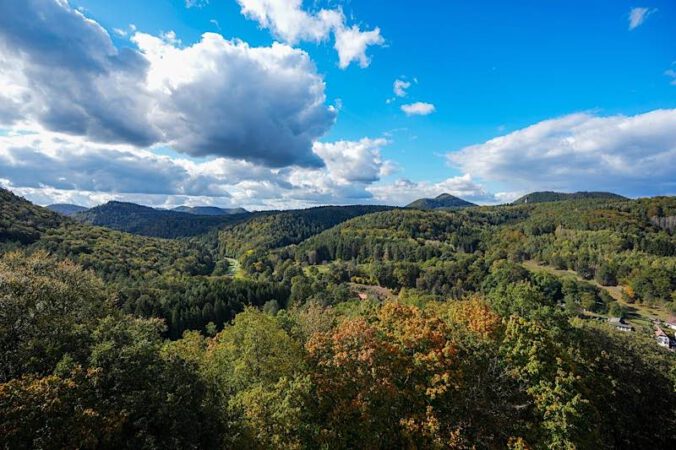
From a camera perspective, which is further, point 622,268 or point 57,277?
point 622,268

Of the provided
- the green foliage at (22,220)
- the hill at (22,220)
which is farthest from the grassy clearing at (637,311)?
the hill at (22,220)

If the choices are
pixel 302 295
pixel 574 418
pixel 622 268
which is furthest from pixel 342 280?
pixel 574 418

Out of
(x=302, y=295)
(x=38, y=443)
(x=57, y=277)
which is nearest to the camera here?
(x=38, y=443)

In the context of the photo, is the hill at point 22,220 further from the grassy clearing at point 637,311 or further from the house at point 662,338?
the grassy clearing at point 637,311

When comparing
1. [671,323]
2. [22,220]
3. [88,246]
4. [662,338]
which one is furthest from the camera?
[22,220]

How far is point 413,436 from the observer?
72.9 ft

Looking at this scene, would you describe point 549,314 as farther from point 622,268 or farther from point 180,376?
point 622,268

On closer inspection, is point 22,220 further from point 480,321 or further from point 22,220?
point 480,321

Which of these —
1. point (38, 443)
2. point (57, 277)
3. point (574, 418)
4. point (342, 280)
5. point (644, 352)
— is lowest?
point (342, 280)

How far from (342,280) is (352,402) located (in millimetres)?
149929

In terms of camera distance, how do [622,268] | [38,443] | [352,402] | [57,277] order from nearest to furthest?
[38,443]
[352,402]
[57,277]
[622,268]

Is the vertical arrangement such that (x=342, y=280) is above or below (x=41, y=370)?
below

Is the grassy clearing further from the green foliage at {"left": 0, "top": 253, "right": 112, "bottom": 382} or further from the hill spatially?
the hill

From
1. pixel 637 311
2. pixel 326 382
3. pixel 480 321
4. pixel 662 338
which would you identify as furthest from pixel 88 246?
pixel 637 311
